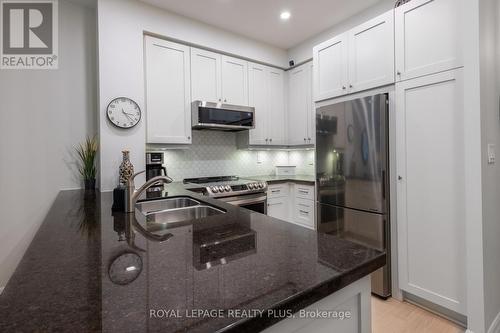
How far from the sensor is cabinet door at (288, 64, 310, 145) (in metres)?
3.56

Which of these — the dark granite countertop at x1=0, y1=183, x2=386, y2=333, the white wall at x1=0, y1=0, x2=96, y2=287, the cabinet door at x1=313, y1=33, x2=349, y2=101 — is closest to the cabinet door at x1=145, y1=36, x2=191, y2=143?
the white wall at x1=0, y1=0, x2=96, y2=287

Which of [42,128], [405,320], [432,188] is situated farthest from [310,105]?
[42,128]

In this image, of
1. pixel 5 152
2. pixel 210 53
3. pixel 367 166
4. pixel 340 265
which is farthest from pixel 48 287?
pixel 210 53

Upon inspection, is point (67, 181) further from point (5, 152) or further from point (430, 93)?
point (430, 93)

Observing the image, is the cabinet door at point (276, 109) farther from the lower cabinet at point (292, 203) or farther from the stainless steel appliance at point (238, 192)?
the stainless steel appliance at point (238, 192)

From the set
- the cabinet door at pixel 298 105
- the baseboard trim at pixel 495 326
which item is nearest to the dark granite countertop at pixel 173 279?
the baseboard trim at pixel 495 326

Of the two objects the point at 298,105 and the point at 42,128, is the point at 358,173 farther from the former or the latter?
the point at 42,128

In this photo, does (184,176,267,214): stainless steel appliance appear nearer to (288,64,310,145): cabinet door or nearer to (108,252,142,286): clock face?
(288,64,310,145): cabinet door

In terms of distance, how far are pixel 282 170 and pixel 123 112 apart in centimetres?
215

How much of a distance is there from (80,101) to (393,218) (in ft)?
10.5

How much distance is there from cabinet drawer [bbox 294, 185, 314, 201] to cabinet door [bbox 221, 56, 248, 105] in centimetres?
135

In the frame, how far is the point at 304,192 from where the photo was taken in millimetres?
3215

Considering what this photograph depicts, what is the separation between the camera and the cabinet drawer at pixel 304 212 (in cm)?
314

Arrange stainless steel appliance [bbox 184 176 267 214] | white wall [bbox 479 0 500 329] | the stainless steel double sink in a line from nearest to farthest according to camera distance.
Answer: the stainless steel double sink
white wall [bbox 479 0 500 329]
stainless steel appliance [bbox 184 176 267 214]
